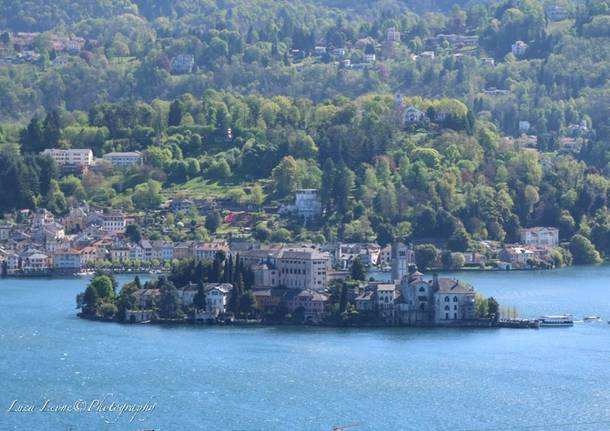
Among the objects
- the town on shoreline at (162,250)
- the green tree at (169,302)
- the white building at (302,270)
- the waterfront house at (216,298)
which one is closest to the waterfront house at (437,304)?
the white building at (302,270)

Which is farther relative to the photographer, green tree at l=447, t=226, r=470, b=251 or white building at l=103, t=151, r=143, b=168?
white building at l=103, t=151, r=143, b=168

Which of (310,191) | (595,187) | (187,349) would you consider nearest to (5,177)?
(310,191)

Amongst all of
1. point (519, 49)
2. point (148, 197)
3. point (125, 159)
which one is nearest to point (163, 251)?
point (148, 197)

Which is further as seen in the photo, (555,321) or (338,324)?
(555,321)

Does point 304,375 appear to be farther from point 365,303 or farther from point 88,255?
point 88,255

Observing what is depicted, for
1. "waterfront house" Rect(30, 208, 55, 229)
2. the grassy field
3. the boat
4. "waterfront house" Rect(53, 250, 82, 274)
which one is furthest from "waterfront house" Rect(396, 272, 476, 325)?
the grassy field

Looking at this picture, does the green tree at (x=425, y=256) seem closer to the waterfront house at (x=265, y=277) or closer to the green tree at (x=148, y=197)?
the waterfront house at (x=265, y=277)

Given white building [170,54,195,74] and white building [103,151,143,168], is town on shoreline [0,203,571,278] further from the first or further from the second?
white building [170,54,195,74]
